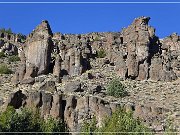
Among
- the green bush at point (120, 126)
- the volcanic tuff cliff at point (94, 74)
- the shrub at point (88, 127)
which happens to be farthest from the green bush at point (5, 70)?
the green bush at point (120, 126)

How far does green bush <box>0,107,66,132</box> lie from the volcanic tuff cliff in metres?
3.66

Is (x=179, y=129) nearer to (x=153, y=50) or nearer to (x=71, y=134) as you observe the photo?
(x=71, y=134)

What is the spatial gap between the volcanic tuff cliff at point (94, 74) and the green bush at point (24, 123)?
366cm

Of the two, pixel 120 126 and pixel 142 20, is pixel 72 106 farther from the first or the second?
pixel 142 20

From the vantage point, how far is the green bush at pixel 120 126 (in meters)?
56.1

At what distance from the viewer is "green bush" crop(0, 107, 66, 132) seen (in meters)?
60.6

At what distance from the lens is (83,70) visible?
8881 cm

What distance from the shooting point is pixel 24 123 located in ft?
202

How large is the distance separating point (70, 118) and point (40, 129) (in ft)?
21.3

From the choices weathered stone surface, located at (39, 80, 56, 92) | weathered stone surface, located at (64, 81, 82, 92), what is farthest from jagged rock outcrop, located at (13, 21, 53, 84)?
weathered stone surface, located at (64, 81, 82, 92)

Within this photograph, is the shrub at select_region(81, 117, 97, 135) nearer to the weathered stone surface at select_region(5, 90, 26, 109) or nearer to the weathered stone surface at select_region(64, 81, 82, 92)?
the weathered stone surface at select_region(5, 90, 26, 109)

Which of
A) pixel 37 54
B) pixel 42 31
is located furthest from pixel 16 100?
pixel 42 31

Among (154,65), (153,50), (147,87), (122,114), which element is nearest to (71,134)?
(122,114)

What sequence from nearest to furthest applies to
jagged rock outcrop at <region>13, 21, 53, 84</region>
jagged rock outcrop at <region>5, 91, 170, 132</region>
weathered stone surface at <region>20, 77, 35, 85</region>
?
1. jagged rock outcrop at <region>5, 91, 170, 132</region>
2. weathered stone surface at <region>20, 77, 35, 85</region>
3. jagged rock outcrop at <region>13, 21, 53, 84</region>
